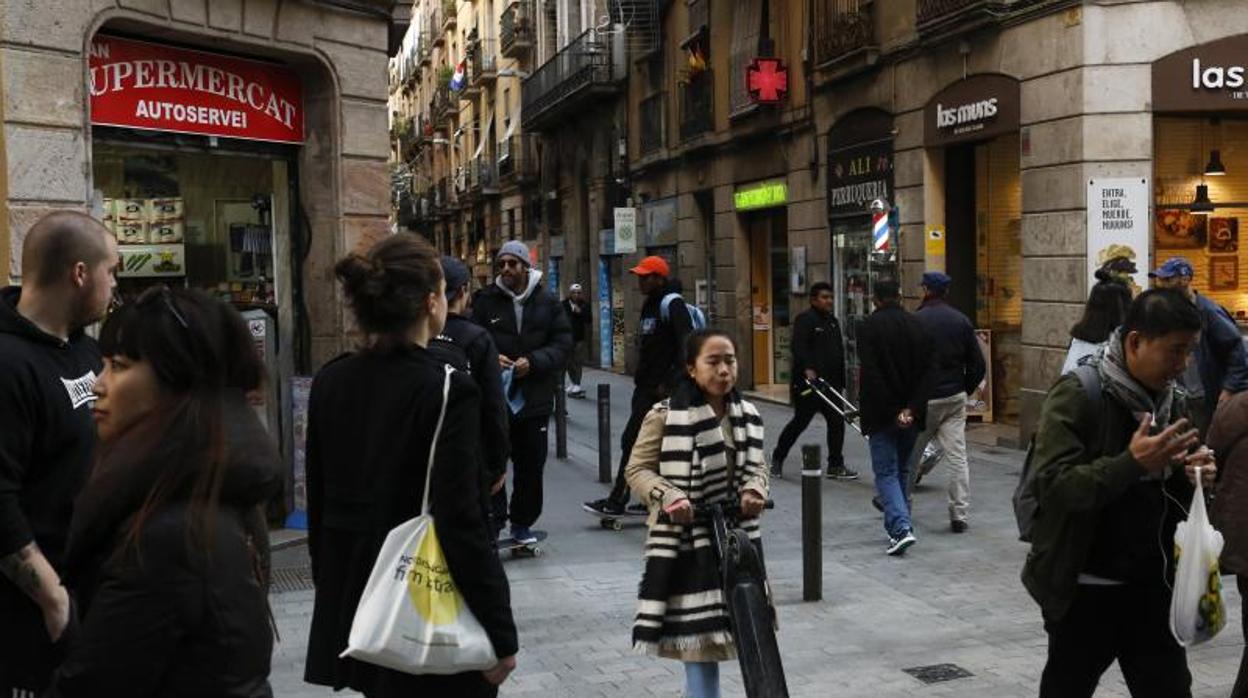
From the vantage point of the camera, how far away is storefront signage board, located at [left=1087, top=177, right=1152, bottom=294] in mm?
12695

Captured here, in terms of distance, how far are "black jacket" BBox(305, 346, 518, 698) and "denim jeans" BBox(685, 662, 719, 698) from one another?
159 centimetres

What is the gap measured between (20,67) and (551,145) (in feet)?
89.8

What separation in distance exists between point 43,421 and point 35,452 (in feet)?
0.30

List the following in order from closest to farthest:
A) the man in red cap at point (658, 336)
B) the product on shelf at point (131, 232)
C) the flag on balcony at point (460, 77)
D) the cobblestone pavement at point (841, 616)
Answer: the cobblestone pavement at point (841, 616) → the product on shelf at point (131, 232) → the man in red cap at point (658, 336) → the flag on balcony at point (460, 77)

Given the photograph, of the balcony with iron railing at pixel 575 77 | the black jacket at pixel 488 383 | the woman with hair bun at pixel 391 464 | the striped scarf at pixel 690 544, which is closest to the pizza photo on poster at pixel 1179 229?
the black jacket at pixel 488 383

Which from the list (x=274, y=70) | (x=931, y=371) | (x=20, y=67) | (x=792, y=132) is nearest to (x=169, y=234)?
(x=274, y=70)

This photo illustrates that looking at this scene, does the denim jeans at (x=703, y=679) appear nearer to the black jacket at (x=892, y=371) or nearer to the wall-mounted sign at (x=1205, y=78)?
the black jacket at (x=892, y=371)

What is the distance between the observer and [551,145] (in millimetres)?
→ 34125

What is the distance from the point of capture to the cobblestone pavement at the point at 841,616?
5859mm

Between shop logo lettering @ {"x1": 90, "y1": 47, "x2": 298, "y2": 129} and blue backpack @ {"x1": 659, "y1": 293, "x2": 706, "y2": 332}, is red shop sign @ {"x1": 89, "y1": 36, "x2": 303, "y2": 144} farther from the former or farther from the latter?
blue backpack @ {"x1": 659, "y1": 293, "x2": 706, "y2": 332}

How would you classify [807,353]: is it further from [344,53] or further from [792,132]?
[792,132]

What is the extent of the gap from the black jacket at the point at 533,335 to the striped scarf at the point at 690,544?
3.61 m

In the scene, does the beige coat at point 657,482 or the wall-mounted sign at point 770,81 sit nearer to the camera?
the beige coat at point 657,482

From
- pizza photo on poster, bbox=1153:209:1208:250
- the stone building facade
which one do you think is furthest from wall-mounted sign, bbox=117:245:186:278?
pizza photo on poster, bbox=1153:209:1208:250
